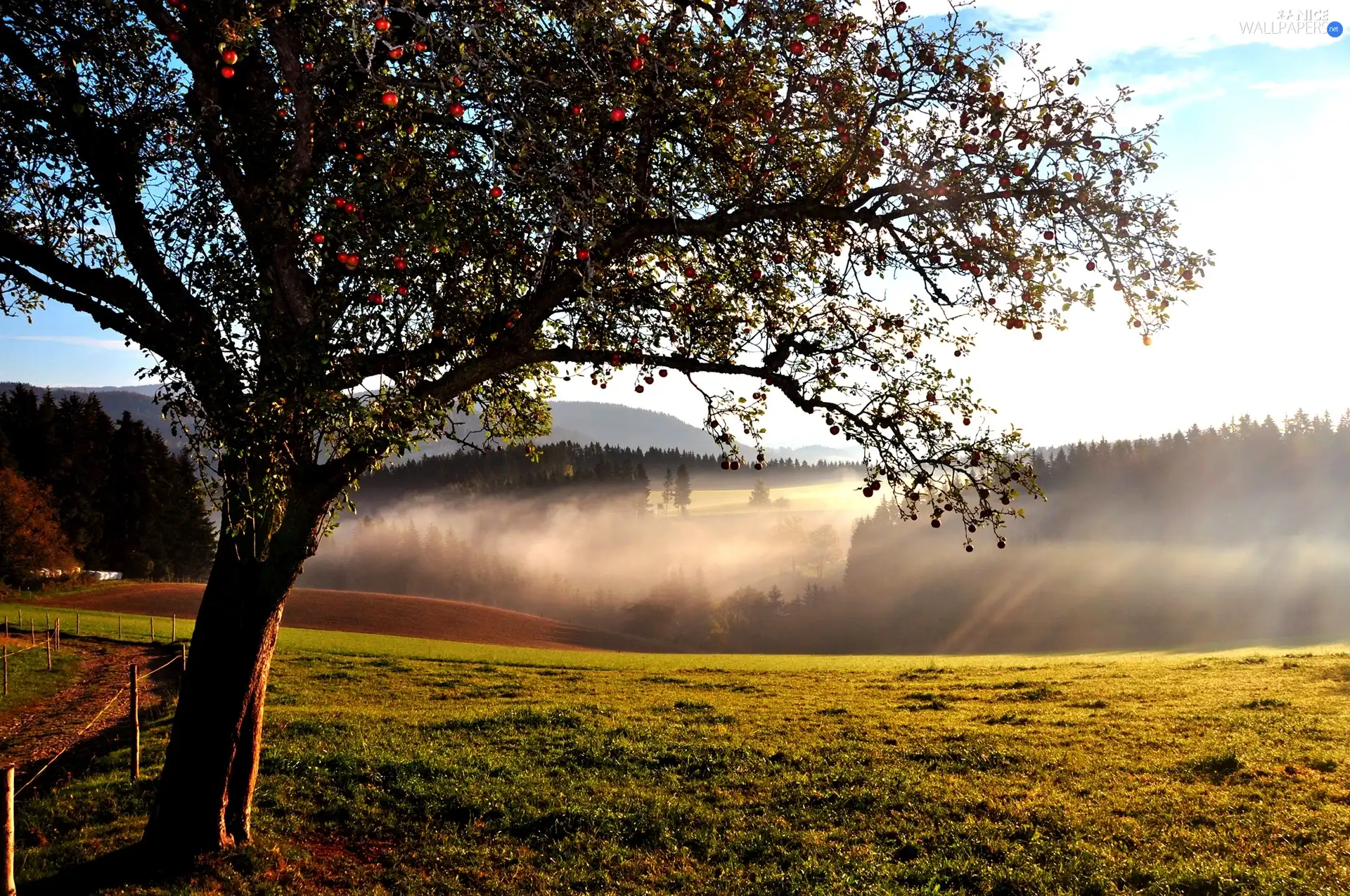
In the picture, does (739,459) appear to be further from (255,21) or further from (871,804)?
(871,804)

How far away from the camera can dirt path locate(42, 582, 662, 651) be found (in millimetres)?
66250

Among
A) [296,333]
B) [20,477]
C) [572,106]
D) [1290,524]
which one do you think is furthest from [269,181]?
[1290,524]

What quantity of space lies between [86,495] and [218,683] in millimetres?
88012

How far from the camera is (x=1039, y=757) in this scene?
18.7 metres

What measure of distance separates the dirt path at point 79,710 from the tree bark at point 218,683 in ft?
19.8

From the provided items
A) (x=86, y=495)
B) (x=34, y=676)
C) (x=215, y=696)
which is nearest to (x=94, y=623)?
(x=34, y=676)

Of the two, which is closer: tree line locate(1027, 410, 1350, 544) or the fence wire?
the fence wire

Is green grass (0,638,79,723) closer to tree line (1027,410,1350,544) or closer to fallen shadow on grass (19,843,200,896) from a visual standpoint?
fallen shadow on grass (19,843,200,896)

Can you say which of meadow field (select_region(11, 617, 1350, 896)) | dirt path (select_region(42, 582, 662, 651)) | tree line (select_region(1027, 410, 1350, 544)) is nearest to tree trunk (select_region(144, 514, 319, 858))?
meadow field (select_region(11, 617, 1350, 896))

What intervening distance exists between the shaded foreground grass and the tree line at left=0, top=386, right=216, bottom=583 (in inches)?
2267

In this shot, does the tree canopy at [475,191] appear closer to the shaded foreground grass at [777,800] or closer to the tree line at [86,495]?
the shaded foreground grass at [777,800]

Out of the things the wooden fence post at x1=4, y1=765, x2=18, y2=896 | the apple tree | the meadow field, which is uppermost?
the apple tree

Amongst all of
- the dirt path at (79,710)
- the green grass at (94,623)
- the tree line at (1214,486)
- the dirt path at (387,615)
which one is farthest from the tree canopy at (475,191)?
the tree line at (1214,486)

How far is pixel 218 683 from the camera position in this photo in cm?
1113
